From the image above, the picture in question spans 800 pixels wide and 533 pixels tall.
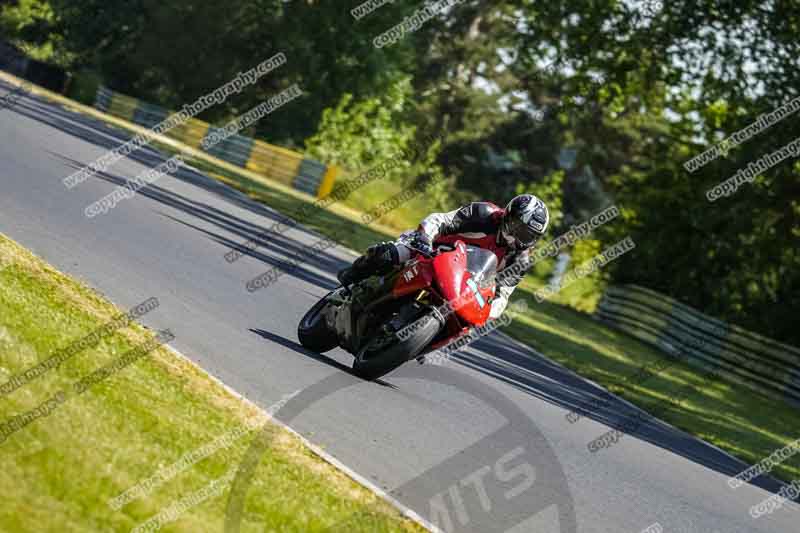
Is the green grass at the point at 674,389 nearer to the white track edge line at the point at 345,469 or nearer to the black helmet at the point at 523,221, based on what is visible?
the black helmet at the point at 523,221

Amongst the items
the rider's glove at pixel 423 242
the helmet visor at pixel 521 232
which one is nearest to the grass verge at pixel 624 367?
the helmet visor at pixel 521 232

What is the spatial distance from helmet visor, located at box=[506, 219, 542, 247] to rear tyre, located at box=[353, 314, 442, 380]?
0.87 m

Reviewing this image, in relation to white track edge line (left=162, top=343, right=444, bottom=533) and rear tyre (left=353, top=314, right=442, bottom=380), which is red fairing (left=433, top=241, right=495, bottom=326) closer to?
rear tyre (left=353, top=314, right=442, bottom=380)

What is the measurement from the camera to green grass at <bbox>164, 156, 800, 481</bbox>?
57.5ft

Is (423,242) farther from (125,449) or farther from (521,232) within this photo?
(125,449)

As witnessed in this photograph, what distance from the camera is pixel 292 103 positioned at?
154 ft

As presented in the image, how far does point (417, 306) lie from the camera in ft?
31.5

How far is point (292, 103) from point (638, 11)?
14473 millimetres

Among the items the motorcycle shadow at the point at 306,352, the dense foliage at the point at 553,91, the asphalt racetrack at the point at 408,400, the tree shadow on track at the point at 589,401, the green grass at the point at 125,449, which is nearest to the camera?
the green grass at the point at 125,449

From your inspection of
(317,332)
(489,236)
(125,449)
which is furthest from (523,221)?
(125,449)

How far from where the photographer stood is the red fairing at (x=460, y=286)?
30.8 ft

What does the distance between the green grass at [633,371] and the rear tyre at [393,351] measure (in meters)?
6.70

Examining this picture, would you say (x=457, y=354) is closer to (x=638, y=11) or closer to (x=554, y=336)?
(x=554, y=336)

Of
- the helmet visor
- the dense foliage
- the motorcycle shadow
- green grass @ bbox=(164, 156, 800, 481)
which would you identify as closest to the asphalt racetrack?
the motorcycle shadow
